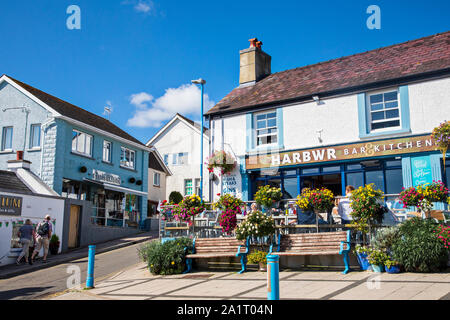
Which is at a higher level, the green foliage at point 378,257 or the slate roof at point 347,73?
the slate roof at point 347,73

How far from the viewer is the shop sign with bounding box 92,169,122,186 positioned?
82.9 feet

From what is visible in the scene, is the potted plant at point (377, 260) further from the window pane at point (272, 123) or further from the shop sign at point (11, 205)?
the shop sign at point (11, 205)

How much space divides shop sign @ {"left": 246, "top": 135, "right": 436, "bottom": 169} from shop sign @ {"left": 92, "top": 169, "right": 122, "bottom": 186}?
10.5 meters

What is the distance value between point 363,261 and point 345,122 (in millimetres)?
8015

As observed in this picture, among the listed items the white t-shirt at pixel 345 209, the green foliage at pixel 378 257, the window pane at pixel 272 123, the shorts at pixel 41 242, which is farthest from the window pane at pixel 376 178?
the shorts at pixel 41 242

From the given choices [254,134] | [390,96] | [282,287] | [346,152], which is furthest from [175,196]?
[282,287]

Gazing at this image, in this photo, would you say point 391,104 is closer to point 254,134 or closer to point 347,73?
point 347,73

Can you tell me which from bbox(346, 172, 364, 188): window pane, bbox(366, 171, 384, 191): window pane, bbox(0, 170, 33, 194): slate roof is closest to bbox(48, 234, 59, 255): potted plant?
bbox(0, 170, 33, 194): slate roof

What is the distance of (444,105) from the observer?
50.1 feet

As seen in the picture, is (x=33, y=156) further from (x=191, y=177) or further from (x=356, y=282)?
(x=356, y=282)

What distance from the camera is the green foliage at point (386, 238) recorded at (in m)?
9.97

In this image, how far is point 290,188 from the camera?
1842 cm

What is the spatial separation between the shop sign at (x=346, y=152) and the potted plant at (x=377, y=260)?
6.68 meters
